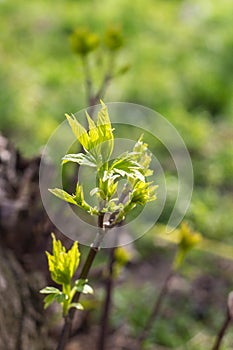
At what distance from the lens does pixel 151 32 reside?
4.71m

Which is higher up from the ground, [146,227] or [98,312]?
[146,227]

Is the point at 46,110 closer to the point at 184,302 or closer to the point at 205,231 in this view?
the point at 205,231

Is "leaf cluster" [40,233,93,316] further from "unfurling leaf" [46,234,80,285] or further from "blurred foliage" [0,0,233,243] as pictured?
"blurred foliage" [0,0,233,243]

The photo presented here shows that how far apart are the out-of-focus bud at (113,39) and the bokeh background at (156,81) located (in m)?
0.72

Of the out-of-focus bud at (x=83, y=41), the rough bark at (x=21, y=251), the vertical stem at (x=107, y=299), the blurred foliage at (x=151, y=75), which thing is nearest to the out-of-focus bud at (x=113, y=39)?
the out-of-focus bud at (x=83, y=41)

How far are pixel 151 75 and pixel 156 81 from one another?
12 centimetres

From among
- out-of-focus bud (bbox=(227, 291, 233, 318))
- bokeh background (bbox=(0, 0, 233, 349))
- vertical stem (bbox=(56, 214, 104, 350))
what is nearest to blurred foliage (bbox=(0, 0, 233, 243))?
bokeh background (bbox=(0, 0, 233, 349))

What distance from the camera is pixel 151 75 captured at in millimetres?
3846

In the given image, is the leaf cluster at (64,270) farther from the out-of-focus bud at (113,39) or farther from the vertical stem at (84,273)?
the out-of-focus bud at (113,39)

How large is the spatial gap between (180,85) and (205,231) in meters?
1.56

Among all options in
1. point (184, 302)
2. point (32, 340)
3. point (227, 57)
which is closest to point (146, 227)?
point (184, 302)

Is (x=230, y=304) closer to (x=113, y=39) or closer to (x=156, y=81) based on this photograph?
(x=113, y=39)

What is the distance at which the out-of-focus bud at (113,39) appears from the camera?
1.63 metres

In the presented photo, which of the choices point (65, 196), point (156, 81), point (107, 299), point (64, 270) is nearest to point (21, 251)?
point (107, 299)
